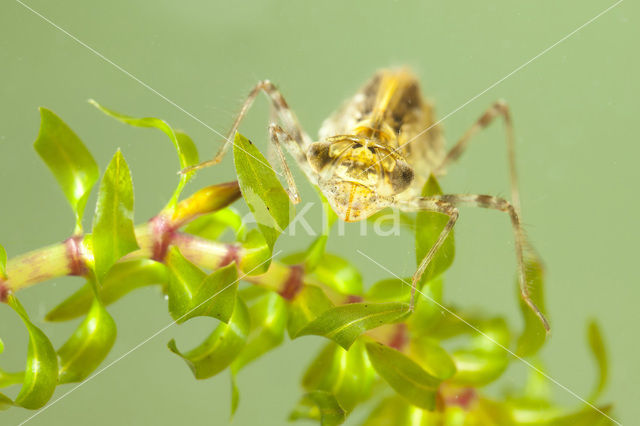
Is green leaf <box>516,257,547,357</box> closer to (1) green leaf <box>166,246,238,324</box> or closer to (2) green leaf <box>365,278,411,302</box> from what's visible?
(2) green leaf <box>365,278,411,302</box>

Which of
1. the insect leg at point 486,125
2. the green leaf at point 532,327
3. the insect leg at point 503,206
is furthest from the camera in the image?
the insect leg at point 486,125

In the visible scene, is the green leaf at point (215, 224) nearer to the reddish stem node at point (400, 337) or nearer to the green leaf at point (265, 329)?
the green leaf at point (265, 329)

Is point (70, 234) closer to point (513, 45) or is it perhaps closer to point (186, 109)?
point (186, 109)

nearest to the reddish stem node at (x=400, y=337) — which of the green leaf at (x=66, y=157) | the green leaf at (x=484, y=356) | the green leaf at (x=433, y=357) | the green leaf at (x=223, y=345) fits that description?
the green leaf at (x=433, y=357)

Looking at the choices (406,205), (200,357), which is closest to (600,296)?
(406,205)

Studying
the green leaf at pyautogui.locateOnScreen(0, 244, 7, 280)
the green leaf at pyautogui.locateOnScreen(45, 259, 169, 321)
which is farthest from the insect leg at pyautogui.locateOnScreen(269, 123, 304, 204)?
the green leaf at pyautogui.locateOnScreen(0, 244, 7, 280)

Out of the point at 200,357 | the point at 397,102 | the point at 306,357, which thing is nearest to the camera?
the point at 200,357

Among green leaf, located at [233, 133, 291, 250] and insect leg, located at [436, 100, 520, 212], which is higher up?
insect leg, located at [436, 100, 520, 212]
